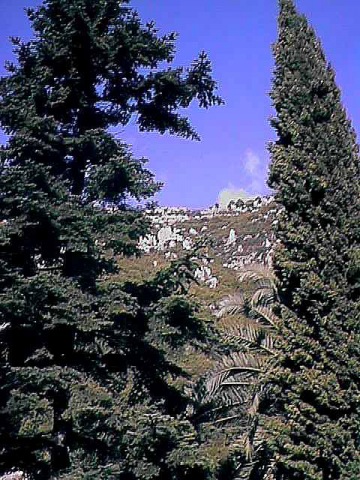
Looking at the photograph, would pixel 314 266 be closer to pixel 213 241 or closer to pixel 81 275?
pixel 213 241

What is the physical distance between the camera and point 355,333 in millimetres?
8039

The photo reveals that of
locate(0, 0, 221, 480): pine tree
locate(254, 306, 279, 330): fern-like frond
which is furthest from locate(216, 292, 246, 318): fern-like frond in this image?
locate(0, 0, 221, 480): pine tree

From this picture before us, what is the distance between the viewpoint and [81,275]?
261 inches

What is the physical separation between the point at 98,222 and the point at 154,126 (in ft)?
6.86

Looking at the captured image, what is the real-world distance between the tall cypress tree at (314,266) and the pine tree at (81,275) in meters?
1.99

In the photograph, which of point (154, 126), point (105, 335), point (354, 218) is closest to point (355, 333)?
point (354, 218)

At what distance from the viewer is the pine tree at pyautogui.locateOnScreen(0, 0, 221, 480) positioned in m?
6.00

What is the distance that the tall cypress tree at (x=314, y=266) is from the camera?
7.94 metres

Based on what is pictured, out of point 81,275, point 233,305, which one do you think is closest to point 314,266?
point 81,275

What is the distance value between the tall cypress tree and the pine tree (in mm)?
1995

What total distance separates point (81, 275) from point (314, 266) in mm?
3524

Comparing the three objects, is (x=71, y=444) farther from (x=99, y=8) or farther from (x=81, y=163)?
(x=99, y=8)

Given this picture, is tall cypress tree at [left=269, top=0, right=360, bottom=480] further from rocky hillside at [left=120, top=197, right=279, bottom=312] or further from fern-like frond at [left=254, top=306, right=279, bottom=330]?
fern-like frond at [left=254, top=306, right=279, bottom=330]

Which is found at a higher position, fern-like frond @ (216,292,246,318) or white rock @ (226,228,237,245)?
white rock @ (226,228,237,245)
